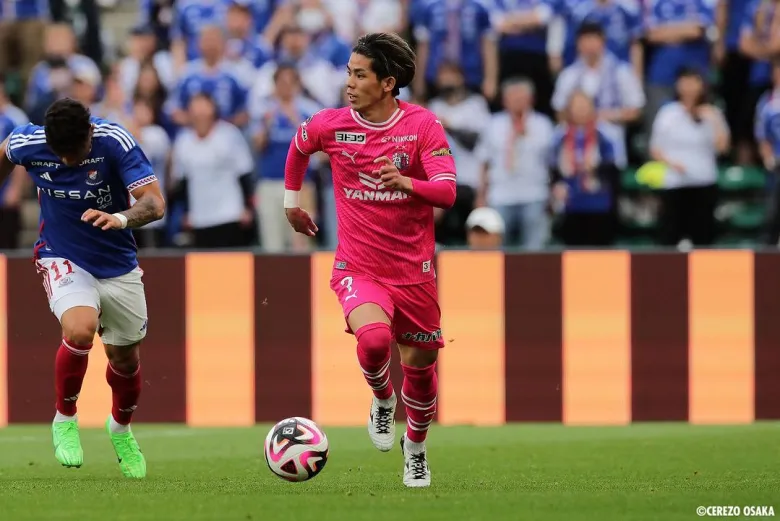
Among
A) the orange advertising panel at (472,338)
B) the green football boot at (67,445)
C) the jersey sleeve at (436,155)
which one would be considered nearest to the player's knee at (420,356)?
the jersey sleeve at (436,155)

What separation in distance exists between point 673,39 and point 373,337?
9.24 m

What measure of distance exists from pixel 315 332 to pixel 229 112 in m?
4.64

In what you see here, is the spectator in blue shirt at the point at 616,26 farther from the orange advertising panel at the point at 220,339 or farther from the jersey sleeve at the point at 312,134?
the jersey sleeve at the point at 312,134

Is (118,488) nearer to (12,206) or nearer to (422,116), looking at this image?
(422,116)

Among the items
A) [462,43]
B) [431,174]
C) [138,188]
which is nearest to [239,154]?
[462,43]

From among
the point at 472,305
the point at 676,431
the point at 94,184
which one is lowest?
the point at 676,431

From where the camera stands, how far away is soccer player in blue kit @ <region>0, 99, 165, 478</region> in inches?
351

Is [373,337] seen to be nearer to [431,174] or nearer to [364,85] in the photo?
[431,174]

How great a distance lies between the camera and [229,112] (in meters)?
16.7

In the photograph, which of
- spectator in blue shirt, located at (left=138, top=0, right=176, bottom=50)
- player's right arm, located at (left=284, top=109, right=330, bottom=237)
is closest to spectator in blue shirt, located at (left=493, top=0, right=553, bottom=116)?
spectator in blue shirt, located at (left=138, top=0, right=176, bottom=50)

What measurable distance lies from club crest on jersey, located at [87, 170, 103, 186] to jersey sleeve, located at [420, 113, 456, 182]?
191 centimetres

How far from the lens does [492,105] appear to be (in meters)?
16.8

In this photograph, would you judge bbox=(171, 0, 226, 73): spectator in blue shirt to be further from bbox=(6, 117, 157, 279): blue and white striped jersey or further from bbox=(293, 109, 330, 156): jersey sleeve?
bbox=(293, 109, 330, 156): jersey sleeve

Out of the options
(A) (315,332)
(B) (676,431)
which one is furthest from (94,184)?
(B) (676,431)
